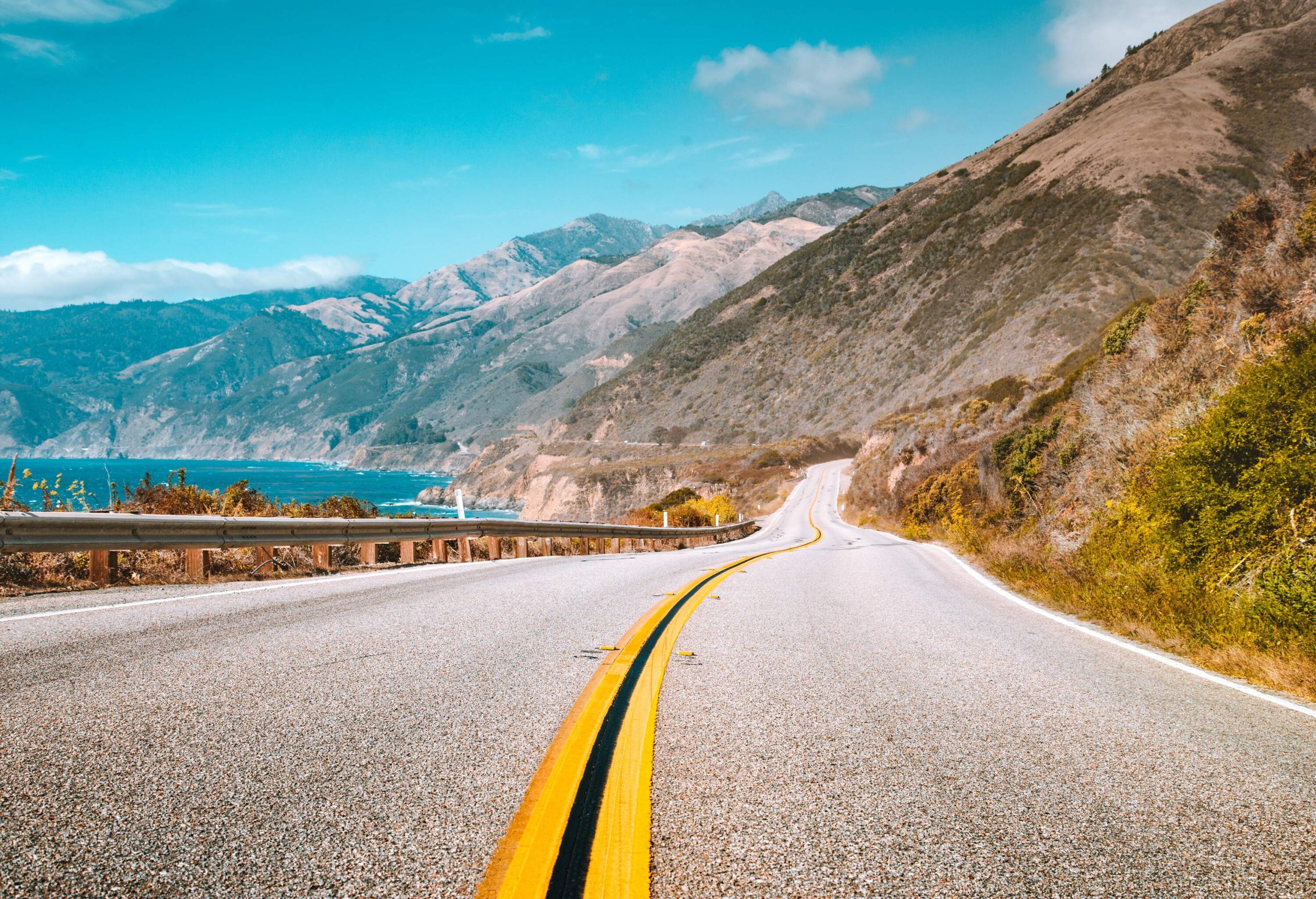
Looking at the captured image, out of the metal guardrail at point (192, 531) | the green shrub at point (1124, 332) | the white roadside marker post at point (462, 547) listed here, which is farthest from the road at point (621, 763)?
the green shrub at point (1124, 332)

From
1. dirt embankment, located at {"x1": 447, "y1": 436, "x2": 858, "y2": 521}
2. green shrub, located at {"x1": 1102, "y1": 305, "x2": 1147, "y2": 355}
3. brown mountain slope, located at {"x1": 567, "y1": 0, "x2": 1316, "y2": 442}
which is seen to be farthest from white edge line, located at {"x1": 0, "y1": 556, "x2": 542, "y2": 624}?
dirt embankment, located at {"x1": 447, "y1": 436, "x2": 858, "y2": 521}

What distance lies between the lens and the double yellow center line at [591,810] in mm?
2199

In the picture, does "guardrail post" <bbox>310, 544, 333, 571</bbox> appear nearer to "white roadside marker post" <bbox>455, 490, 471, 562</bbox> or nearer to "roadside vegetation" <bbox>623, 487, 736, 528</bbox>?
"white roadside marker post" <bbox>455, 490, 471, 562</bbox>

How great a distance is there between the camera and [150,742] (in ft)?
10.3

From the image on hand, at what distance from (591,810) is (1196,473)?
7.60 m

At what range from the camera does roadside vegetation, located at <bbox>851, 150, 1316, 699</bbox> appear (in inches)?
245

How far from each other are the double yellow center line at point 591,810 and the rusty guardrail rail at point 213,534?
19.3 feet

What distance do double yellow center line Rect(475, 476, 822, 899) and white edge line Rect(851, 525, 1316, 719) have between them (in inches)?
162

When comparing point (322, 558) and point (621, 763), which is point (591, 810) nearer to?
point (621, 763)

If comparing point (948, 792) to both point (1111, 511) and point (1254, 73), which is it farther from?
point (1254, 73)

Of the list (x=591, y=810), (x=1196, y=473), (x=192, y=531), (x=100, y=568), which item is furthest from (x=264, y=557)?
(x=1196, y=473)

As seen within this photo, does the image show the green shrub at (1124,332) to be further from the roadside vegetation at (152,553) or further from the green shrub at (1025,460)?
the roadside vegetation at (152,553)

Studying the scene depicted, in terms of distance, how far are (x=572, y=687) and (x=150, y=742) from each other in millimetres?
2182

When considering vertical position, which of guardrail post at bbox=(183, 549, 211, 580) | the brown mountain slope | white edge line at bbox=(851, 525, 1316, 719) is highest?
the brown mountain slope
